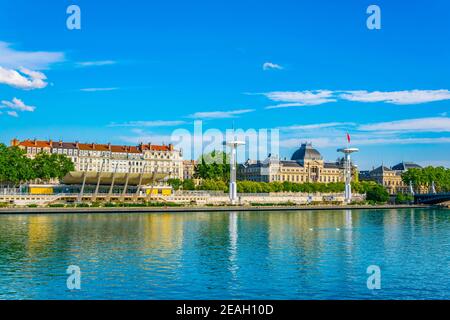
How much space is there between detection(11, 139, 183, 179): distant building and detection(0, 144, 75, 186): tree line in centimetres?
2661

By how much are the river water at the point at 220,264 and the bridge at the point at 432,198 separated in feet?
312

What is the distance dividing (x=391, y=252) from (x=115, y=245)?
69.5 ft

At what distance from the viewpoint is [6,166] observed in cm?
10631

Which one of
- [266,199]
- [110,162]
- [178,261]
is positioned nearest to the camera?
[178,261]

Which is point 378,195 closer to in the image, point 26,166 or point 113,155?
point 113,155

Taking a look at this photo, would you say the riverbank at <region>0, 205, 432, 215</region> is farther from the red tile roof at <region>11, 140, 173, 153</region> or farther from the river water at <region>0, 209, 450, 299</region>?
the red tile roof at <region>11, 140, 173, 153</region>

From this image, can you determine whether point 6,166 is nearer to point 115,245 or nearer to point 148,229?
point 148,229

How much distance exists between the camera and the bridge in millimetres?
147500

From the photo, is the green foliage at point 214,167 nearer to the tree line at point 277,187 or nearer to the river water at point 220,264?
the tree line at point 277,187

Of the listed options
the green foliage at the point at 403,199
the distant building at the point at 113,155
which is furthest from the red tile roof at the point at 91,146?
the green foliage at the point at 403,199

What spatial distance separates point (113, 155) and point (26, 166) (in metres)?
56.4

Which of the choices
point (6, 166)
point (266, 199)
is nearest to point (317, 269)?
point (6, 166)

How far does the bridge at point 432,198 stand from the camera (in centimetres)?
14750

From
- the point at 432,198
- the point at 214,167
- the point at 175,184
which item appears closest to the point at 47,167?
the point at 175,184
